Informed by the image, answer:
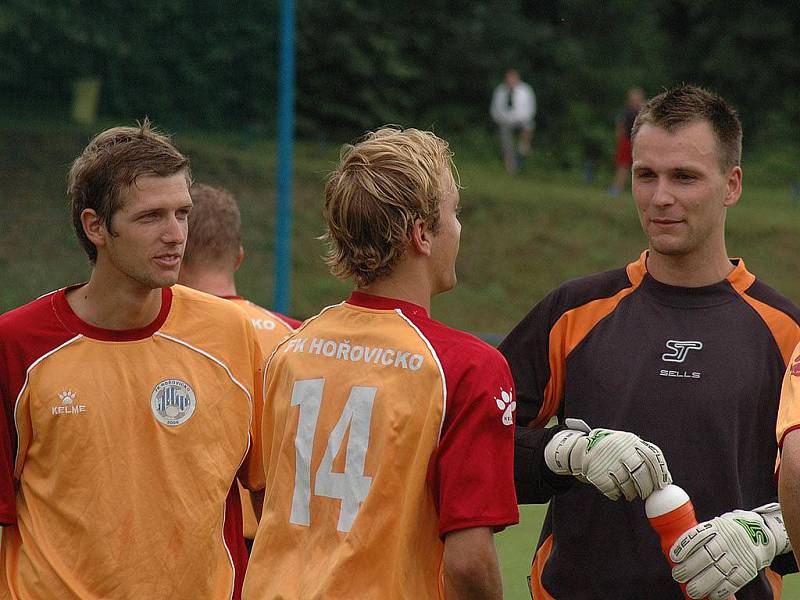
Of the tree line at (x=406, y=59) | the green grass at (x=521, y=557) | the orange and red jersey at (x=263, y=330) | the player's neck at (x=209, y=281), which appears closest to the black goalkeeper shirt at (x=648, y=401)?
the orange and red jersey at (x=263, y=330)

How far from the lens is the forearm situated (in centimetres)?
354

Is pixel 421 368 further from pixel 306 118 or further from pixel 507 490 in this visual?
pixel 306 118

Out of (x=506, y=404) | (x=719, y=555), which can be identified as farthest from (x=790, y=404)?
(x=506, y=404)

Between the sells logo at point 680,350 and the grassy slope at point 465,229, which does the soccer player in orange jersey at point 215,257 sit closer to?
the sells logo at point 680,350

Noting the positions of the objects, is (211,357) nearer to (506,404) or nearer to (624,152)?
(506,404)

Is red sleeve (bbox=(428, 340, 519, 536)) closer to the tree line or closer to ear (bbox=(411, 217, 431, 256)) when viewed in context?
ear (bbox=(411, 217, 431, 256))

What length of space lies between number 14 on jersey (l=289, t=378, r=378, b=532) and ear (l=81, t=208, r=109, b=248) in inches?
34.0

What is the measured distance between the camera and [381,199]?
3.07 meters

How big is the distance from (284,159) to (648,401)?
30.4ft

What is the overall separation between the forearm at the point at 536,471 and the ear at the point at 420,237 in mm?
707

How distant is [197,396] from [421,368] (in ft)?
2.85

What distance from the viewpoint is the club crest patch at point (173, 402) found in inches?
141

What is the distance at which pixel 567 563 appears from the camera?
362 centimetres

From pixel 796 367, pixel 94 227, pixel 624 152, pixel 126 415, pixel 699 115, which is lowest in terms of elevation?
pixel 624 152
